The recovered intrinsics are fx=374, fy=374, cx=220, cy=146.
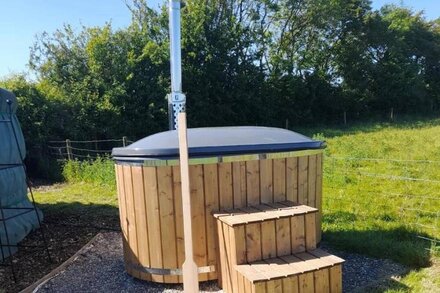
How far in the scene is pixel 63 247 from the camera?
4.73 meters

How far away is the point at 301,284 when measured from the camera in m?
2.75

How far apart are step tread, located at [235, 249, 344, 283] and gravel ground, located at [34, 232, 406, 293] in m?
0.51

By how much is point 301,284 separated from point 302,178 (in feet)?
4.22

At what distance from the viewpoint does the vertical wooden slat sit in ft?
11.1

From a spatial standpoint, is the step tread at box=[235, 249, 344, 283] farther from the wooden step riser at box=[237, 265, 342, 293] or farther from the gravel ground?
the gravel ground

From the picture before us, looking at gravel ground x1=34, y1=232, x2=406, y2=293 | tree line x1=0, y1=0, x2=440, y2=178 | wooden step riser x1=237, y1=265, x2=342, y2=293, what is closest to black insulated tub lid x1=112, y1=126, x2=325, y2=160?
wooden step riser x1=237, y1=265, x2=342, y2=293

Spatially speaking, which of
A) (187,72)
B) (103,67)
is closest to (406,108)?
(187,72)

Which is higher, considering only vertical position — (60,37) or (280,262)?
(60,37)

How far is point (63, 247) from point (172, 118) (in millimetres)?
2502

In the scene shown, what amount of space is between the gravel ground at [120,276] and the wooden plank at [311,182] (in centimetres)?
65

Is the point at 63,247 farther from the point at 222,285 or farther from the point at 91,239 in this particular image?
the point at 222,285

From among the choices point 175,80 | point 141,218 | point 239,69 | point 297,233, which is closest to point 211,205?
point 141,218

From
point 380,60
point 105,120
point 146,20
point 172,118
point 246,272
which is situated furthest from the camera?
point 380,60

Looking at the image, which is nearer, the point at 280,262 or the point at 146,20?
the point at 280,262
